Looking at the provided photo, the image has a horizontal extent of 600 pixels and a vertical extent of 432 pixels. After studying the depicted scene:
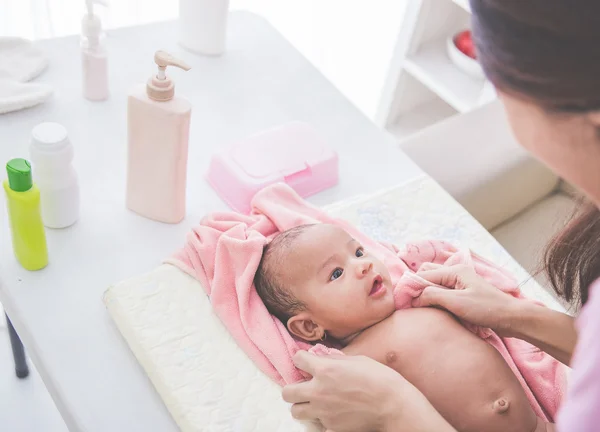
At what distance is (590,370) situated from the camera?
22.9 inches

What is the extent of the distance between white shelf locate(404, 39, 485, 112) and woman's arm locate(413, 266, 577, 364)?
1.18 m

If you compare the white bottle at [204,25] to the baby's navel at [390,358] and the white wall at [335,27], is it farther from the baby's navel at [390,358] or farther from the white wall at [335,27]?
the baby's navel at [390,358]

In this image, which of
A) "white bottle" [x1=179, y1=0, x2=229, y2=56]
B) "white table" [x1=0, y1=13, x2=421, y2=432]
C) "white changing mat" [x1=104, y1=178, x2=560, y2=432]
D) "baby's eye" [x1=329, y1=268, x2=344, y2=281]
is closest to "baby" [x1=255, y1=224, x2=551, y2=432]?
"baby's eye" [x1=329, y1=268, x2=344, y2=281]

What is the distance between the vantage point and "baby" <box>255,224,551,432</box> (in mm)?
Result: 986

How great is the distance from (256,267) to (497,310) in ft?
1.19

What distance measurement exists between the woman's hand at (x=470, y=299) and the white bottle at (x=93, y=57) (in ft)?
2.35

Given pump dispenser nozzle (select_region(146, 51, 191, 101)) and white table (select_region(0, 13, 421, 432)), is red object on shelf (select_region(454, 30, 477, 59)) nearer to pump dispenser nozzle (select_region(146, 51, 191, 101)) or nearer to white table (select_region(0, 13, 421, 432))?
white table (select_region(0, 13, 421, 432))

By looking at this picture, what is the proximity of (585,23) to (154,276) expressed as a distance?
0.75m

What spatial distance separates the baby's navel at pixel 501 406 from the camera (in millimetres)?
975

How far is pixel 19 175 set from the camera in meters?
0.96

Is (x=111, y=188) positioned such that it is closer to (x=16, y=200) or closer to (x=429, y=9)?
(x=16, y=200)

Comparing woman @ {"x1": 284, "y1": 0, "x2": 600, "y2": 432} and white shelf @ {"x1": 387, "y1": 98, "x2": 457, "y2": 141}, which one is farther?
white shelf @ {"x1": 387, "y1": 98, "x2": 457, "y2": 141}

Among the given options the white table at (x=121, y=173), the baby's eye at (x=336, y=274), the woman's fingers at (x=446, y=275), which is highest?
the woman's fingers at (x=446, y=275)

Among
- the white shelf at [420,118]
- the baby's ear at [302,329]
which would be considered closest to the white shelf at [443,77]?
the white shelf at [420,118]
